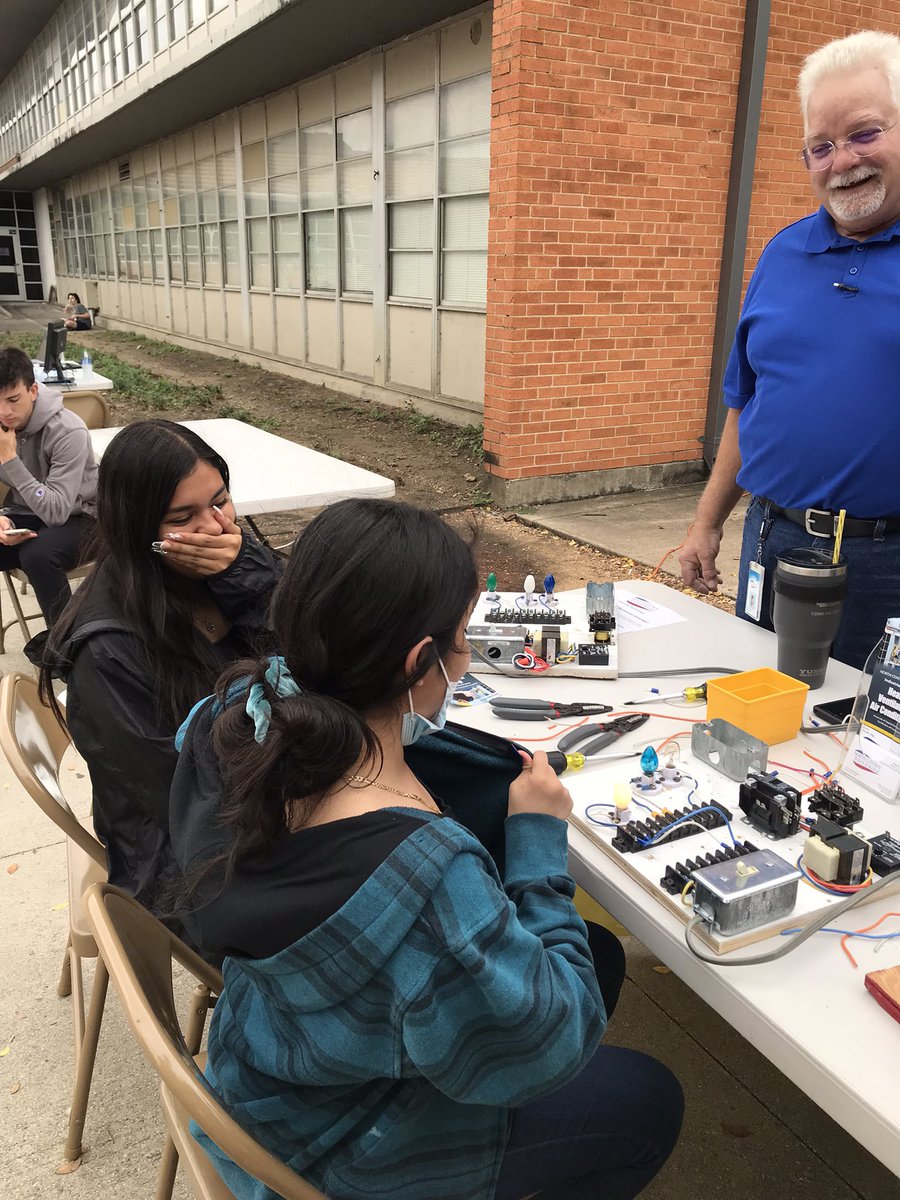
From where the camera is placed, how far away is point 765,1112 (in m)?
1.80

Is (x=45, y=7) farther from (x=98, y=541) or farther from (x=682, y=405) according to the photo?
(x=98, y=541)

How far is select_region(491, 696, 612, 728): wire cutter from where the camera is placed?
1.68 meters

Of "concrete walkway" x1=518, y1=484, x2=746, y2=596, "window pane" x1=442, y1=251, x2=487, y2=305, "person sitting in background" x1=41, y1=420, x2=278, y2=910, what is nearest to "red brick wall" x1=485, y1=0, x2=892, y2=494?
"concrete walkway" x1=518, y1=484, x2=746, y2=596

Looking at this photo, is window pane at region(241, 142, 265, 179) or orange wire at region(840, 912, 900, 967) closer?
orange wire at region(840, 912, 900, 967)

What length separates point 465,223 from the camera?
783cm

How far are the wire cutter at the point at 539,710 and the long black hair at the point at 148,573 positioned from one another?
564mm

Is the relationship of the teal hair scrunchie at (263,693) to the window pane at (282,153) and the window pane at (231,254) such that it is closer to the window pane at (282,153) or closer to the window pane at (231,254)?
the window pane at (282,153)

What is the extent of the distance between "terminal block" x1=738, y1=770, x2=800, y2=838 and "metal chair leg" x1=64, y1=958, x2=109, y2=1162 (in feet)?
4.04

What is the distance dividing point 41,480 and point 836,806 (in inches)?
131

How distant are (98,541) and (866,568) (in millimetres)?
1692

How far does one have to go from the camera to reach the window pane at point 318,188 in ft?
32.7

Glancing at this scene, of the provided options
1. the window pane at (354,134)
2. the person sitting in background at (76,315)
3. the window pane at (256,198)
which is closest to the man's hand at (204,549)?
the person sitting in background at (76,315)

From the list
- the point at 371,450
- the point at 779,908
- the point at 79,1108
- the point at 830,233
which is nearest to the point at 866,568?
the point at 830,233

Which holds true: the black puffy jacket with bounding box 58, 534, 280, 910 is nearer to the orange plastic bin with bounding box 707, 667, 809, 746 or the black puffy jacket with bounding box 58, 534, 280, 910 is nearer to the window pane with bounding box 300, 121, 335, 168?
the orange plastic bin with bounding box 707, 667, 809, 746
